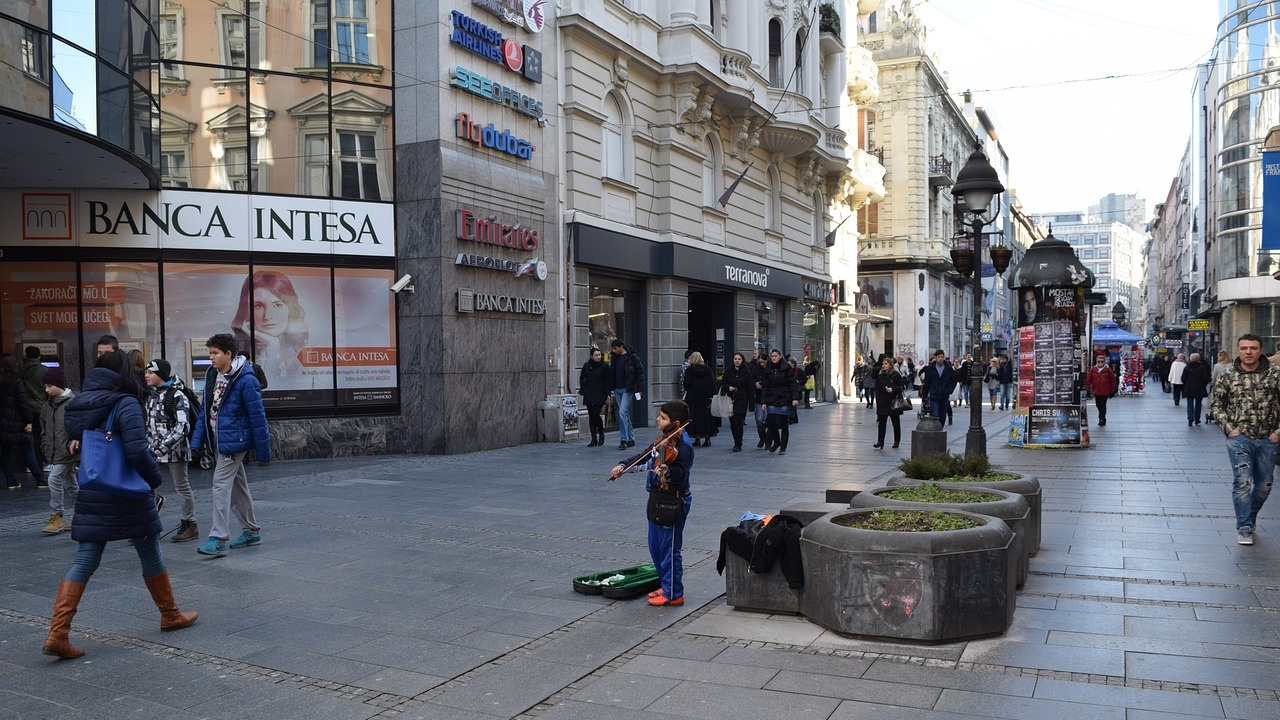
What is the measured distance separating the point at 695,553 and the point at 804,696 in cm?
356

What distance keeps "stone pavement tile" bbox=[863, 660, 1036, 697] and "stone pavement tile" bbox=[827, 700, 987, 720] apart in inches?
14.7

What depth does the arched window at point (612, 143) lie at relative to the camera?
69.1 ft

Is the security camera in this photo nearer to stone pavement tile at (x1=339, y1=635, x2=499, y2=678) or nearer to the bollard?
the bollard

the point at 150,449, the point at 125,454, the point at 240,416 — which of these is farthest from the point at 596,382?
the point at 125,454

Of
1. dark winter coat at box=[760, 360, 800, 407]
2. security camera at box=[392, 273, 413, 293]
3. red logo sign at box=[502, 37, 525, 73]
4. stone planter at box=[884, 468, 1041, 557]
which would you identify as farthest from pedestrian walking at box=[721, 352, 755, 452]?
stone planter at box=[884, 468, 1041, 557]

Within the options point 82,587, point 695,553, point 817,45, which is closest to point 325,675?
point 82,587

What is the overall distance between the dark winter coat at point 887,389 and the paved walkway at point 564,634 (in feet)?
22.3

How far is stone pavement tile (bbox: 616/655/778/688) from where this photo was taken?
5.07 m

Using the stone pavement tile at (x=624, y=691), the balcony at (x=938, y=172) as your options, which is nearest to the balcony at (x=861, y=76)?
the balcony at (x=938, y=172)

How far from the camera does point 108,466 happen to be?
5.75 metres

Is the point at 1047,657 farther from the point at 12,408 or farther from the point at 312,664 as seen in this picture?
the point at 12,408

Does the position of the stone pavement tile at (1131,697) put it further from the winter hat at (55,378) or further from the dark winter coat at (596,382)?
the dark winter coat at (596,382)

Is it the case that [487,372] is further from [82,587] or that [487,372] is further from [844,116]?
[844,116]

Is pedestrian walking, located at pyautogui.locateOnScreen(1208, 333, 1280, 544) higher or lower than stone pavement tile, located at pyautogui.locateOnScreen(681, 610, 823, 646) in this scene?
higher
